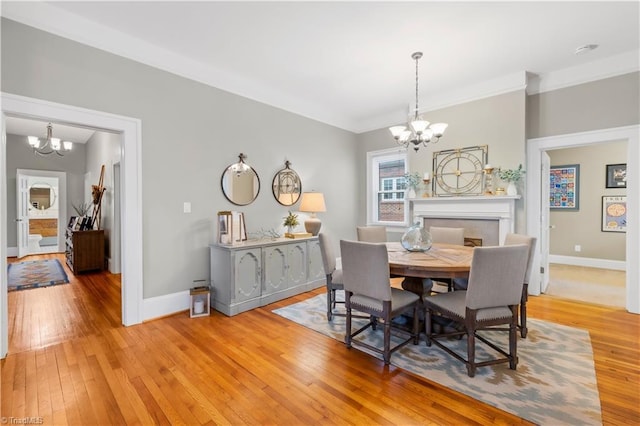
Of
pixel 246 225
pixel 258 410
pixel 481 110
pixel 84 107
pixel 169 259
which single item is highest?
pixel 481 110

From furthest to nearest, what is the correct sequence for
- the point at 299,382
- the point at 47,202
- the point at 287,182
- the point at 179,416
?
the point at 47,202
the point at 287,182
the point at 299,382
the point at 179,416

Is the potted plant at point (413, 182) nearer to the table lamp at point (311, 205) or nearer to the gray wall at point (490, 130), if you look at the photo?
the gray wall at point (490, 130)

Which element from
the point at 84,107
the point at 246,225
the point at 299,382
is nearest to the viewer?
the point at 299,382

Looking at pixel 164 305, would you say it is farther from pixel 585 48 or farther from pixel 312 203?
pixel 585 48

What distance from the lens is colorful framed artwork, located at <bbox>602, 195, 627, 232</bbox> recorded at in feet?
17.3

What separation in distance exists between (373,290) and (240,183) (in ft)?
8.00

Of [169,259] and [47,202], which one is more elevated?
[47,202]

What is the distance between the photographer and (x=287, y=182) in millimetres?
4508

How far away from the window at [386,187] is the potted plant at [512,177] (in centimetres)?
162

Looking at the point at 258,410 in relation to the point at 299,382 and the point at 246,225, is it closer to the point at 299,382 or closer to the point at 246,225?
the point at 299,382

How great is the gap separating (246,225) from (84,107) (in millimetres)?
2102

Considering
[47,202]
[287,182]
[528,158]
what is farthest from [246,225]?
[47,202]

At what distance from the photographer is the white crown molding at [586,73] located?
3.34 meters

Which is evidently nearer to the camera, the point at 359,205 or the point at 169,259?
the point at 169,259
